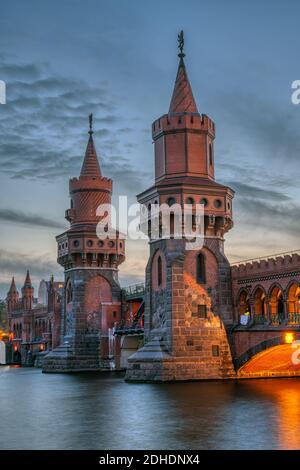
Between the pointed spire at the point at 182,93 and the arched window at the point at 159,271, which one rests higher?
the pointed spire at the point at 182,93

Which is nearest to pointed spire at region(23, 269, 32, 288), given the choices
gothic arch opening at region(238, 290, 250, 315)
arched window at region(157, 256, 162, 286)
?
arched window at region(157, 256, 162, 286)

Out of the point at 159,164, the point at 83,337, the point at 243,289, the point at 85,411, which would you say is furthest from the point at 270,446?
the point at 83,337

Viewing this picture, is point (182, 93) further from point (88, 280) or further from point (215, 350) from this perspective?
point (88, 280)

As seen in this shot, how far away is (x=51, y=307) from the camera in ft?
291

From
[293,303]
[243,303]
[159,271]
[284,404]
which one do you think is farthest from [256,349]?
[284,404]

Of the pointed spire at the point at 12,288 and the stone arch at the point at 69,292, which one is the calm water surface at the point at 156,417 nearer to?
the stone arch at the point at 69,292

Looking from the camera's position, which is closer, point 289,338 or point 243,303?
point 289,338

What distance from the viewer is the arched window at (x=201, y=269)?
46909mm

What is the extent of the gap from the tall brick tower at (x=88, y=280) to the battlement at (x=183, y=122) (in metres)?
20.5

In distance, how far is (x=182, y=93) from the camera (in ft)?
163

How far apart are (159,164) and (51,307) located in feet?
143

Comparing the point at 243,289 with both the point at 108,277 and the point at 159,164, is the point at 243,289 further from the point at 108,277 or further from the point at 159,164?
the point at 108,277

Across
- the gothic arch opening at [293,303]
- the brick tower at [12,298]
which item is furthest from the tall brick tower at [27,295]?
the gothic arch opening at [293,303]

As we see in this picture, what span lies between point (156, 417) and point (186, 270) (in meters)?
19.5
